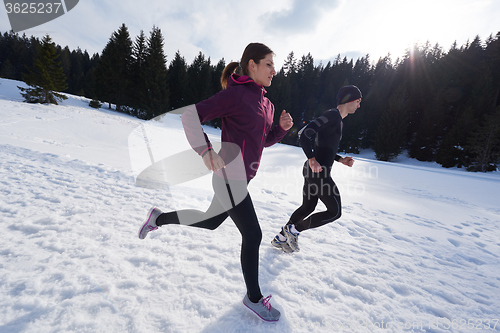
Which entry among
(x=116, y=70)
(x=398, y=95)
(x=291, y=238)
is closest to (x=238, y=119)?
(x=291, y=238)

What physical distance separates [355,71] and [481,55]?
21.8 meters

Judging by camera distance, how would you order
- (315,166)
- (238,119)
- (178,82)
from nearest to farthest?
1. (238,119)
2. (315,166)
3. (178,82)

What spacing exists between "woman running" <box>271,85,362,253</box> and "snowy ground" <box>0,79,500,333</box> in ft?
1.07

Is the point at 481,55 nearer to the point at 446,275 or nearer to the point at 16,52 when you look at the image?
the point at 446,275

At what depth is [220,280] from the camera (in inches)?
80.4

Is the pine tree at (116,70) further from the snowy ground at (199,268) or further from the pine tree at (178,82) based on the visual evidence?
the snowy ground at (199,268)

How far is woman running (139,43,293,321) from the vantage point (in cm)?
149

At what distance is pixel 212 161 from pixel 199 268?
1.30 metres

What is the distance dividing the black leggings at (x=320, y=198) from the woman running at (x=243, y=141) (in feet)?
3.73

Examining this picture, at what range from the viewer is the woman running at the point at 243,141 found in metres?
1.49

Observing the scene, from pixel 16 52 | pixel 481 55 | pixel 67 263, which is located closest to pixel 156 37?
pixel 67 263

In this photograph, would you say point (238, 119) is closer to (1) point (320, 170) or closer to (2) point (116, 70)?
(1) point (320, 170)

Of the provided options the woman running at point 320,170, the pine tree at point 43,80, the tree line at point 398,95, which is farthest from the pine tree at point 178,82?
the woman running at point 320,170

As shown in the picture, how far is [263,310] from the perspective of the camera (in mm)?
1663
